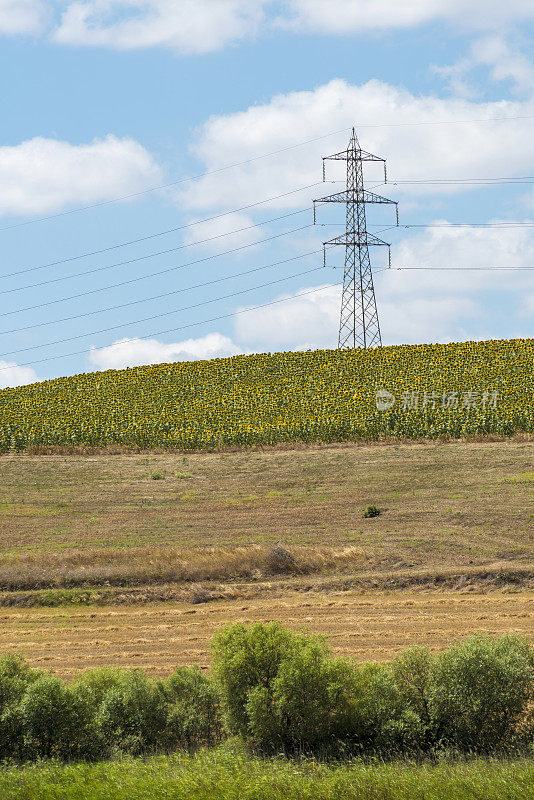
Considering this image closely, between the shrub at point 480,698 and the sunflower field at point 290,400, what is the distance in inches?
1049

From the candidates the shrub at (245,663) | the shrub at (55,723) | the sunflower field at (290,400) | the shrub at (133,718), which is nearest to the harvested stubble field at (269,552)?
the sunflower field at (290,400)

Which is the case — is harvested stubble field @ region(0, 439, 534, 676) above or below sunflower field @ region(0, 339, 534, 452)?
below

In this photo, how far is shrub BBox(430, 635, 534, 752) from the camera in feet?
42.8

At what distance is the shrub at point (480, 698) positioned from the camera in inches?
513

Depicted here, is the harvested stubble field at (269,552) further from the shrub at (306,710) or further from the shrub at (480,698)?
the shrub at (306,710)

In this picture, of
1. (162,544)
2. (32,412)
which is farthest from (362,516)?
(32,412)

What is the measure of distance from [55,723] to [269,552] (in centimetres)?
1148

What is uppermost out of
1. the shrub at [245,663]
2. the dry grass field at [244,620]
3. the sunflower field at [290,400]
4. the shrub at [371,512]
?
the sunflower field at [290,400]

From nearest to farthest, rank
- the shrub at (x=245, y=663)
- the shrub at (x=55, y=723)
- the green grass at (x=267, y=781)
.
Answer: the green grass at (x=267, y=781)
the shrub at (x=245, y=663)
the shrub at (x=55, y=723)

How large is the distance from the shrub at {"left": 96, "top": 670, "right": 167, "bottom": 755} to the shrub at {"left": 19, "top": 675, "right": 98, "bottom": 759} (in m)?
0.28

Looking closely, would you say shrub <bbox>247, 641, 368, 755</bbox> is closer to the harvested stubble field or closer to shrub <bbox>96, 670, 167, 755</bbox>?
shrub <bbox>96, 670, 167, 755</bbox>

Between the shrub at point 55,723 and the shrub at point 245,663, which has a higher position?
the shrub at point 245,663

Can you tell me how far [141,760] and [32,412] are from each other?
41934mm

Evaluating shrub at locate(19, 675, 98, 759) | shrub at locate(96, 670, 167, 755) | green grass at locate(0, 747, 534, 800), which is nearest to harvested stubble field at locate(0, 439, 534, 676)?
shrub at locate(96, 670, 167, 755)
